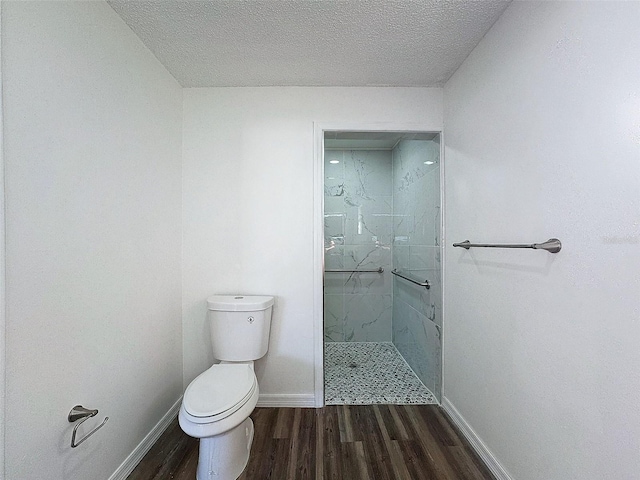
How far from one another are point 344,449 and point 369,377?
947 mm

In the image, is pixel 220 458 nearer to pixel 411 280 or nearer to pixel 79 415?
pixel 79 415

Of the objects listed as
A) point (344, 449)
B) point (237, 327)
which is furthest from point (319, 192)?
point (344, 449)

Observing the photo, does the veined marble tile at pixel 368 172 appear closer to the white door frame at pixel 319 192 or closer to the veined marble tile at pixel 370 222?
the veined marble tile at pixel 370 222

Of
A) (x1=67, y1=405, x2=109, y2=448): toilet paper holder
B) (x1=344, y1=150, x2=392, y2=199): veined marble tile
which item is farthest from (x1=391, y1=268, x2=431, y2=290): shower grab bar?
(x1=67, y1=405, x2=109, y2=448): toilet paper holder

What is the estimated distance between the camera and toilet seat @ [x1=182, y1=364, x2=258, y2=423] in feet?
4.60

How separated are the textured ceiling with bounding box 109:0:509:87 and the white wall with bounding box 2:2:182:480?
196 millimetres

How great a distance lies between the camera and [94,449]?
1.35m

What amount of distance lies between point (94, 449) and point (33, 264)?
0.85m

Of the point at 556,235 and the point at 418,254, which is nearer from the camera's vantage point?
the point at 556,235

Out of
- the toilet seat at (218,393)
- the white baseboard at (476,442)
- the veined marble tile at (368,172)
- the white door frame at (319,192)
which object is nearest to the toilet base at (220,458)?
the toilet seat at (218,393)

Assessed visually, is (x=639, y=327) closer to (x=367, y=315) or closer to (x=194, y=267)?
(x=194, y=267)

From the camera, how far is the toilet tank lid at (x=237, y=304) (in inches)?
77.7

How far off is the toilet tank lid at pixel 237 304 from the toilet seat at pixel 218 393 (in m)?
0.33

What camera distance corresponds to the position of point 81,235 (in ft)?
4.19
